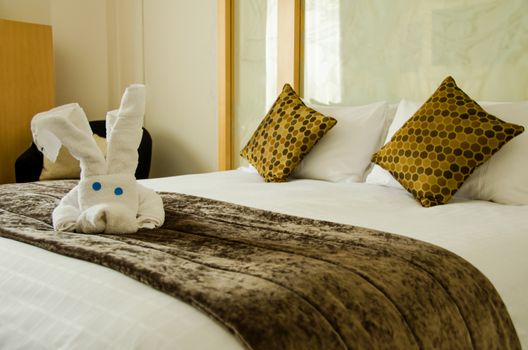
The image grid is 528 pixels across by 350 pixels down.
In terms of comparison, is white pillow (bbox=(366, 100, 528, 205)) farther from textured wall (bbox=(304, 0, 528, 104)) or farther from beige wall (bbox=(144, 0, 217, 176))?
beige wall (bbox=(144, 0, 217, 176))

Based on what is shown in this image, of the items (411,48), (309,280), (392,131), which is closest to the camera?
(309,280)

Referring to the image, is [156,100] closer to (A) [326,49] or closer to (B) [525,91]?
(A) [326,49]

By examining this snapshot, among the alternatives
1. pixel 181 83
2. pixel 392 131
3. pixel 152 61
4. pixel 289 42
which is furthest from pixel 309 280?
pixel 152 61

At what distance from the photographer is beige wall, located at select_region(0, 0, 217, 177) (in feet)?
13.0

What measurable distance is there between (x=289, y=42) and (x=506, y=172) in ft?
5.10

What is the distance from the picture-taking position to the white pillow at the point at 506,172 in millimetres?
2037

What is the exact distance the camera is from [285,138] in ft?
8.66

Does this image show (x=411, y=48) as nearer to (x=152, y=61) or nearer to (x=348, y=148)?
(x=348, y=148)

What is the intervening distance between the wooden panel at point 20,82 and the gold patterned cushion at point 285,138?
5.90 feet

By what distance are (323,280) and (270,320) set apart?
19 cm

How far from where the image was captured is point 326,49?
3.14 metres

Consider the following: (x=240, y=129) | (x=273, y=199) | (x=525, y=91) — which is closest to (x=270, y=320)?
(x=273, y=199)

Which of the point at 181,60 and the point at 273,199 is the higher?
the point at 181,60

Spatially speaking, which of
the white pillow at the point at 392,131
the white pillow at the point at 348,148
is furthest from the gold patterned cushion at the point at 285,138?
the white pillow at the point at 392,131
